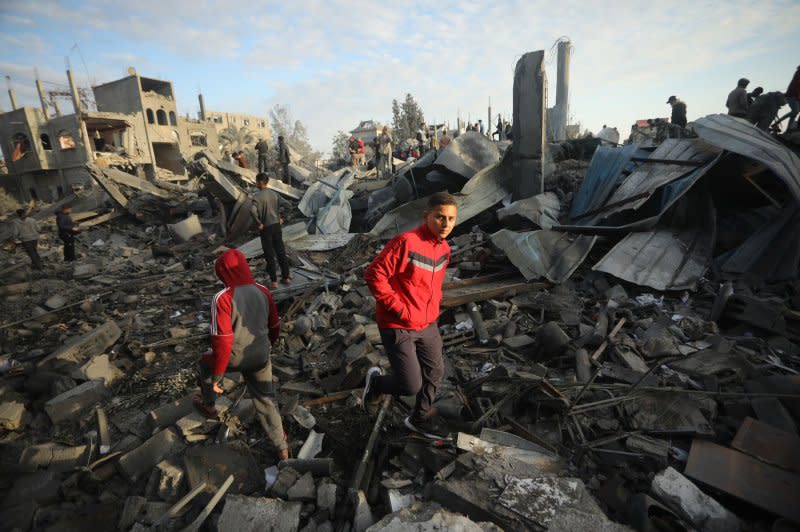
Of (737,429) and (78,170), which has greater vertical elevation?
(78,170)

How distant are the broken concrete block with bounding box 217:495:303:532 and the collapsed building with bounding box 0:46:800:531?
0.04 ft

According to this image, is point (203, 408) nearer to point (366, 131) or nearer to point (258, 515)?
point (258, 515)

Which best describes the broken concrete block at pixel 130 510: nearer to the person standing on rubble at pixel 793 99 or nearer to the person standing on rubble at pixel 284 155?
the person standing on rubble at pixel 793 99

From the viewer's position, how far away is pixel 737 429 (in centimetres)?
294

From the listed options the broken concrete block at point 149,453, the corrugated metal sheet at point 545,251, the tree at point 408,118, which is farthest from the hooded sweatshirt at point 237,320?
the tree at point 408,118

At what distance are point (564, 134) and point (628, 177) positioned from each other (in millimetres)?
11471

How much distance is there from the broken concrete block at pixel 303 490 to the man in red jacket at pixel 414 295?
0.91 m

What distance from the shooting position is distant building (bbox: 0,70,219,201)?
87.2 ft

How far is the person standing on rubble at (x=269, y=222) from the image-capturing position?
6.43 m

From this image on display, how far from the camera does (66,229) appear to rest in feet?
31.4

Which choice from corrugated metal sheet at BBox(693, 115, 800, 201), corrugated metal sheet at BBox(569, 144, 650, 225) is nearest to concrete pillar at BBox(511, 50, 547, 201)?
corrugated metal sheet at BBox(569, 144, 650, 225)

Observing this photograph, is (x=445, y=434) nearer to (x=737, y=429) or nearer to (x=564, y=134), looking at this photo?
(x=737, y=429)

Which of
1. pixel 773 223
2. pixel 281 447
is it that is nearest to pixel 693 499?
pixel 281 447

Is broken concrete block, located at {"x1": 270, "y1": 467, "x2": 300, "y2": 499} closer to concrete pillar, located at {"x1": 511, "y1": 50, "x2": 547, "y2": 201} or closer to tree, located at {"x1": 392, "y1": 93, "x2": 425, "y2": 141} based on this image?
concrete pillar, located at {"x1": 511, "y1": 50, "x2": 547, "y2": 201}
